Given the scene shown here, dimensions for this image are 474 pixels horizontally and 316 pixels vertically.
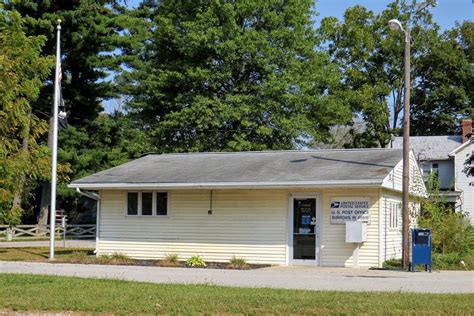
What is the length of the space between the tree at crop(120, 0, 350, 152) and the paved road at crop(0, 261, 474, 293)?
20.4 metres

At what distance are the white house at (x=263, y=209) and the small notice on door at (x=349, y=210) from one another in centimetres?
3

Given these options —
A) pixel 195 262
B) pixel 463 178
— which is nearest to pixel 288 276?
pixel 195 262

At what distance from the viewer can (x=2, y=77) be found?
22.5 m

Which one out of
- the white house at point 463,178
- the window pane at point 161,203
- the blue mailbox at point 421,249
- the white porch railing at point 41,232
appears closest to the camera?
the blue mailbox at point 421,249

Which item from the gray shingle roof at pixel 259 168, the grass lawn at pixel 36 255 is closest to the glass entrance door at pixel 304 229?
the gray shingle roof at pixel 259 168

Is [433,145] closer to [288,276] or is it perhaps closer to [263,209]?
[263,209]

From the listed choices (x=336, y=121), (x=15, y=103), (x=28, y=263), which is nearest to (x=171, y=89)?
(x=336, y=121)

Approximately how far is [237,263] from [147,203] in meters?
4.47

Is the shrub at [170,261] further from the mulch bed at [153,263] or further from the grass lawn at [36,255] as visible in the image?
the grass lawn at [36,255]

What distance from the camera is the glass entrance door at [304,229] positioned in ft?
70.1

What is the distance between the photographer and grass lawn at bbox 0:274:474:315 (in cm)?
1093

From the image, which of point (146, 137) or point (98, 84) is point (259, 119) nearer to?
point (146, 137)

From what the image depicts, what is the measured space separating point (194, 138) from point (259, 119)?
422cm

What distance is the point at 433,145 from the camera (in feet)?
174
